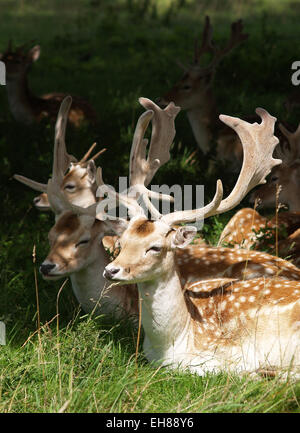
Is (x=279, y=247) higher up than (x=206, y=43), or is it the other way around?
(x=206, y=43)

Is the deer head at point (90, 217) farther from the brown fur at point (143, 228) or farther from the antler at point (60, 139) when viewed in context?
the brown fur at point (143, 228)

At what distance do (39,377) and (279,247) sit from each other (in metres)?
2.31

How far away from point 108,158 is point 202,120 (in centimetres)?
143

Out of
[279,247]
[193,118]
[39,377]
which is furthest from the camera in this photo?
[193,118]

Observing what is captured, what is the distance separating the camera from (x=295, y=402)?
367 centimetres

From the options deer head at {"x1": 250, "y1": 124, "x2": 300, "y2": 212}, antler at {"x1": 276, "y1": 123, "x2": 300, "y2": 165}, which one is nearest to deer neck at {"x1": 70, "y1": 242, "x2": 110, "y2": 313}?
deer head at {"x1": 250, "y1": 124, "x2": 300, "y2": 212}

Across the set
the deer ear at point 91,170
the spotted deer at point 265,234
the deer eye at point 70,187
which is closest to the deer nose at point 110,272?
the spotted deer at point 265,234

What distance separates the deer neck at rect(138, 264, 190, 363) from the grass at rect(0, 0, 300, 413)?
0.12m

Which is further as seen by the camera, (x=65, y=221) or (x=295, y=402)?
(x=65, y=221)

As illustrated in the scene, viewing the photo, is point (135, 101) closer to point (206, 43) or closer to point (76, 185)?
point (206, 43)

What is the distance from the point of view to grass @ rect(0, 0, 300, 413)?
3779 millimetres

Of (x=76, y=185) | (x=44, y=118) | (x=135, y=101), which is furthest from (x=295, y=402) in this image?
(x=135, y=101)

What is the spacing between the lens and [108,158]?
758cm

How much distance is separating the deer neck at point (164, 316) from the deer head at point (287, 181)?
275cm
